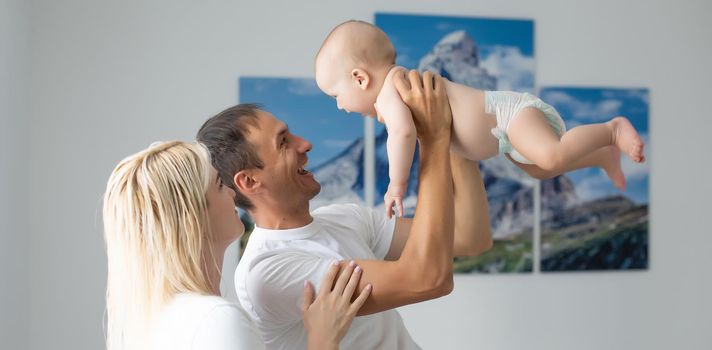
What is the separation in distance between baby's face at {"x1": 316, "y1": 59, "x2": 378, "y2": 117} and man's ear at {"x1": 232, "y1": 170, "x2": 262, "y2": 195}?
0.26 metres

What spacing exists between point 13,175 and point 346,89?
6.16 ft

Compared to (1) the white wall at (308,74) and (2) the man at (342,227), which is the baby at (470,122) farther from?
(1) the white wall at (308,74)

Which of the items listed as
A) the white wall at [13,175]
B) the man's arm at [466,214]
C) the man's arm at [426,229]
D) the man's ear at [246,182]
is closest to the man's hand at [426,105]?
the man's arm at [426,229]

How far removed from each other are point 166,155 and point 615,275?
2.97m

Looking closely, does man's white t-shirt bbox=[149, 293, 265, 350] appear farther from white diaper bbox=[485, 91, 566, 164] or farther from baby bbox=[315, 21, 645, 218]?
white diaper bbox=[485, 91, 566, 164]

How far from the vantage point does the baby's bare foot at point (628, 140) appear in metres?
1.44

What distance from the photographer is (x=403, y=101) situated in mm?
1521

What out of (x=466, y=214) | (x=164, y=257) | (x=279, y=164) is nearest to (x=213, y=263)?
(x=164, y=257)

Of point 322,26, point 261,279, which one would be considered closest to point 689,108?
point 322,26

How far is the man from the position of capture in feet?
4.84

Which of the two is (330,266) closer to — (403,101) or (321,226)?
(321,226)

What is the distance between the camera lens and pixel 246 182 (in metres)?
1.67

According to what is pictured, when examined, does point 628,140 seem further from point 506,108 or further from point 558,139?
point 506,108

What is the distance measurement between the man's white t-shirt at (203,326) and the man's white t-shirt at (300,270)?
0.28 m
